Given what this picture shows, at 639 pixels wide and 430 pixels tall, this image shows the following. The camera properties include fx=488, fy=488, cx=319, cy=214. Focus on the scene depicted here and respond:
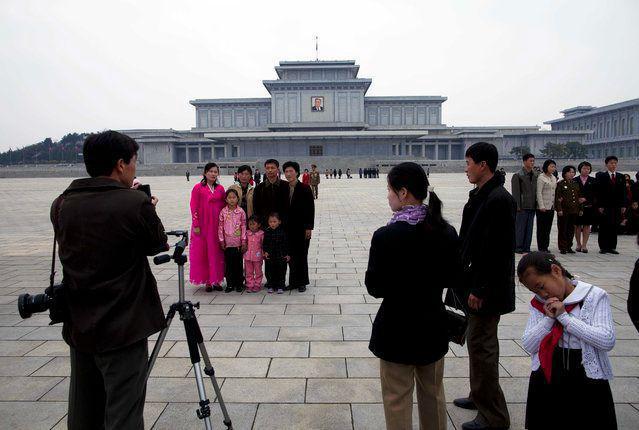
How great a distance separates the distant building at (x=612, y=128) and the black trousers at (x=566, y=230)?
74.8 metres

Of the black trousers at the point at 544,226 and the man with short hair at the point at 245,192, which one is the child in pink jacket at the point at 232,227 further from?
the black trousers at the point at 544,226

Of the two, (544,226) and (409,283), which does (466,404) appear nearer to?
(409,283)

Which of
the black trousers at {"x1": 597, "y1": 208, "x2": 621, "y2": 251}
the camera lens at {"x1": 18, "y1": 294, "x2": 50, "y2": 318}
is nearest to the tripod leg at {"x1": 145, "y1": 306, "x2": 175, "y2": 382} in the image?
the camera lens at {"x1": 18, "y1": 294, "x2": 50, "y2": 318}

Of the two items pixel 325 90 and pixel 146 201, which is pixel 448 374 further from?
pixel 325 90

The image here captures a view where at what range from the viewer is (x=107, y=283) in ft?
7.89

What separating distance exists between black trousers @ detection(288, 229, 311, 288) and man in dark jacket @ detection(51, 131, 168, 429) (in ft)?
14.3

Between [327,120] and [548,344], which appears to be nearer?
[548,344]

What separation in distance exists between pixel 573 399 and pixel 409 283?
3.45ft

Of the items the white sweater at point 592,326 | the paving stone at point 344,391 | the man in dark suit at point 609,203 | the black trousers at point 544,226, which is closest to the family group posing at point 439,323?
the white sweater at point 592,326

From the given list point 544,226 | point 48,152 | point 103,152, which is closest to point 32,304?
point 103,152

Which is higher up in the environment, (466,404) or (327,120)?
(327,120)

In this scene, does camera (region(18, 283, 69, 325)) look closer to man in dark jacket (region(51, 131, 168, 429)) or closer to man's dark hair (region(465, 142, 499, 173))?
man in dark jacket (region(51, 131, 168, 429))

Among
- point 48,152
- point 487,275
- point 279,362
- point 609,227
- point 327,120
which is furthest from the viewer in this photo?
point 48,152

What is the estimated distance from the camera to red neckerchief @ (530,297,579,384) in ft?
8.41
